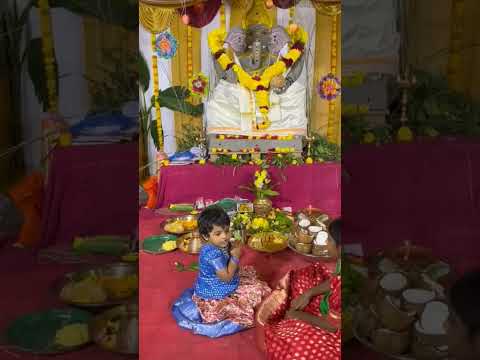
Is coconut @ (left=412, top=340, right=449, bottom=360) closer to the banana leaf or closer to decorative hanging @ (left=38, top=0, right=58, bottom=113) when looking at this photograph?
decorative hanging @ (left=38, top=0, right=58, bottom=113)

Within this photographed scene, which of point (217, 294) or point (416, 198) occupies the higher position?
point (416, 198)

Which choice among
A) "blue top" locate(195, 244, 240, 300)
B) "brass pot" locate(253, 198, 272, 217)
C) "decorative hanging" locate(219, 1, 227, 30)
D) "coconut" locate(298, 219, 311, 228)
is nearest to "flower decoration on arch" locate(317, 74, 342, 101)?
"decorative hanging" locate(219, 1, 227, 30)

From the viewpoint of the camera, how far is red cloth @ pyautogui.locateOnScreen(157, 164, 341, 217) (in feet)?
12.3

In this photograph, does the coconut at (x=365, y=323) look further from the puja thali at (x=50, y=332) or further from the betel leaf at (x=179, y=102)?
the betel leaf at (x=179, y=102)

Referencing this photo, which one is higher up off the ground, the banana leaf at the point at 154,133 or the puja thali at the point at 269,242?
the banana leaf at the point at 154,133

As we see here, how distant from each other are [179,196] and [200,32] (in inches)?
51.5

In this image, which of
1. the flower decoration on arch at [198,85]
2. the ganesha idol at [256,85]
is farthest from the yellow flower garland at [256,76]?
the flower decoration on arch at [198,85]

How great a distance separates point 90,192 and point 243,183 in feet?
11.2

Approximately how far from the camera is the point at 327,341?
1093 mm

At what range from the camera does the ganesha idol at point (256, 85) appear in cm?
392

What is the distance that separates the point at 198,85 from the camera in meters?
4.09

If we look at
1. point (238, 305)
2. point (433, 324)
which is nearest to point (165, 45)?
point (238, 305)

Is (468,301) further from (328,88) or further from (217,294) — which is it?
(328,88)

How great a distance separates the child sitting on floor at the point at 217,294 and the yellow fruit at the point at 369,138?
1503mm
